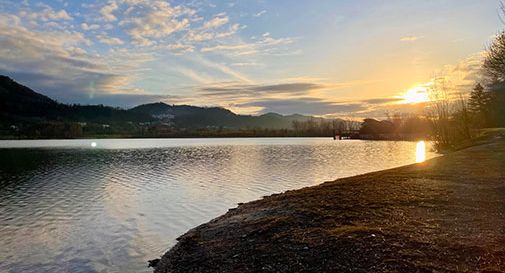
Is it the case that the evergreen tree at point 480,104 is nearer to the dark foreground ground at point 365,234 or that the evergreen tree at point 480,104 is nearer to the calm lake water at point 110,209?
the calm lake water at point 110,209

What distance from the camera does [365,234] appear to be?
10633 mm

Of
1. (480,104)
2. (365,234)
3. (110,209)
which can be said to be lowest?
(110,209)

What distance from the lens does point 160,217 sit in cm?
2142

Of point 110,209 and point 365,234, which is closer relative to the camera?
point 365,234

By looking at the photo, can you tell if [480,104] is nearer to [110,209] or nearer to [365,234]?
[110,209]

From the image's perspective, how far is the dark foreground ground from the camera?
28.8ft


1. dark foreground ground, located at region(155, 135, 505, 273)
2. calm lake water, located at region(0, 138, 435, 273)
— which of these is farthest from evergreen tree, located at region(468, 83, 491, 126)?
dark foreground ground, located at region(155, 135, 505, 273)

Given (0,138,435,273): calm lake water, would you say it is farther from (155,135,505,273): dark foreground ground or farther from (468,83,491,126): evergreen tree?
(468,83,491,126): evergreen tree

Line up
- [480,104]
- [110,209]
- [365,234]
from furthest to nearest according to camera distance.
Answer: [480,104] → [110,209] → [365,234]

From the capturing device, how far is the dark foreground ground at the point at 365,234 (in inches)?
345

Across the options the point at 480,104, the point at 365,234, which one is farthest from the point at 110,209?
the point at 480,104

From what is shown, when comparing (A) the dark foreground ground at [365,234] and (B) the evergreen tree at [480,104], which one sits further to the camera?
(B) the evergreen tree at [480,104]

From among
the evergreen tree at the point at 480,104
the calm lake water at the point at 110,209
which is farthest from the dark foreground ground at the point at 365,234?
the evergreen tree at the point at 480,104

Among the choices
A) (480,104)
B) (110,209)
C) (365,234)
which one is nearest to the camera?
(365,234)
